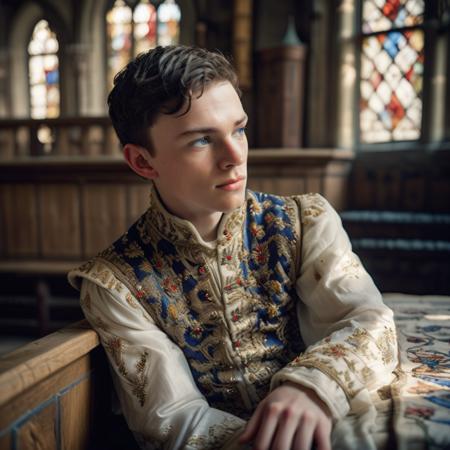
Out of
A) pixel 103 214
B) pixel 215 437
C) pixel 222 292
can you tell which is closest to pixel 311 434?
pixel 215 437

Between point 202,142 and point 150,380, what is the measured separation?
22.2 inches

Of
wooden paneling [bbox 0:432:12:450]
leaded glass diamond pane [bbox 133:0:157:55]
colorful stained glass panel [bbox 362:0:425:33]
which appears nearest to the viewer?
wooden paneling [bbox 0:432:12:450]

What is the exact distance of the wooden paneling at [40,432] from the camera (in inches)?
35.2

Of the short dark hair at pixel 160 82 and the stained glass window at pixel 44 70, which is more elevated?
the stained glass window at pixel 44 70

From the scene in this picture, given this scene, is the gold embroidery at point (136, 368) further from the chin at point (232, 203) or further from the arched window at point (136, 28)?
the arched window at point (136, 28)

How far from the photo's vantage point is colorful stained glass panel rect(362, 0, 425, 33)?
5074mm

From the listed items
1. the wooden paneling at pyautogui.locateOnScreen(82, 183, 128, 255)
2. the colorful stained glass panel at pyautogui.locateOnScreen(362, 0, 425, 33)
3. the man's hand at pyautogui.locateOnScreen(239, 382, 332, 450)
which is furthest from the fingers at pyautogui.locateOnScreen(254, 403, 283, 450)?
the colorful stained glass panel at pyautogui.locateOnScreen(362, 0, 425, 33)

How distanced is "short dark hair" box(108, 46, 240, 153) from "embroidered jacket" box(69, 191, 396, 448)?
235 mm

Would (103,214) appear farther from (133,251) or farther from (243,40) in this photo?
(133,251)

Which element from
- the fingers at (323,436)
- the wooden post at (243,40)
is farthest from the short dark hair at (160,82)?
the wooden post at (243,40)

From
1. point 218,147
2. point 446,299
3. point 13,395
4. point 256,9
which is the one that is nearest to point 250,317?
point 218,147

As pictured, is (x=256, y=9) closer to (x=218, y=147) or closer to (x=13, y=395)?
(x=218, y=147)

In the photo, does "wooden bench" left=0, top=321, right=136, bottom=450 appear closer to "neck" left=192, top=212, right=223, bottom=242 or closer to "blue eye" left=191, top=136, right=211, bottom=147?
"neck" left=192, top=212, right=223, bottom=242

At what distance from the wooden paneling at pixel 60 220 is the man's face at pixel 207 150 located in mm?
4418
